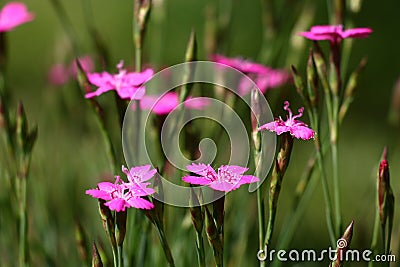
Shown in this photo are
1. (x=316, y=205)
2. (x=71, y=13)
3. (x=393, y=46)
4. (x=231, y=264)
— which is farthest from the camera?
(x=71, y=13)

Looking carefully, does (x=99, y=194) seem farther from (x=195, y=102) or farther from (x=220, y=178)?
(x=195, y=102)

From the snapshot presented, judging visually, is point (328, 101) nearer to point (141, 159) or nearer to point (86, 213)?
point (141, 159)

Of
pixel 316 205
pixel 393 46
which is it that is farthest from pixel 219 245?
pixel 393 46

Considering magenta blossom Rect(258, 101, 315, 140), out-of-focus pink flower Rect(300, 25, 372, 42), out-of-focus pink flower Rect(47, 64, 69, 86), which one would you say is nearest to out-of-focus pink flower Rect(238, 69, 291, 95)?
out-of-focus pink flower Rect(300, 25, 372, 42)

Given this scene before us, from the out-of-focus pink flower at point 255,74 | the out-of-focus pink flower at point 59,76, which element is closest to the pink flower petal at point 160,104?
the out-of-focus pink flower at point 255,74

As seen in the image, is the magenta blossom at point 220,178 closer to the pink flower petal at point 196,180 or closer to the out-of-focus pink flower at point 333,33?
the pink flower petal at point 196,180

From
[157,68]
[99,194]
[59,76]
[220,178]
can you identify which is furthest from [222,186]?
[59,76]

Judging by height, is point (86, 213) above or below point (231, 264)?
above
